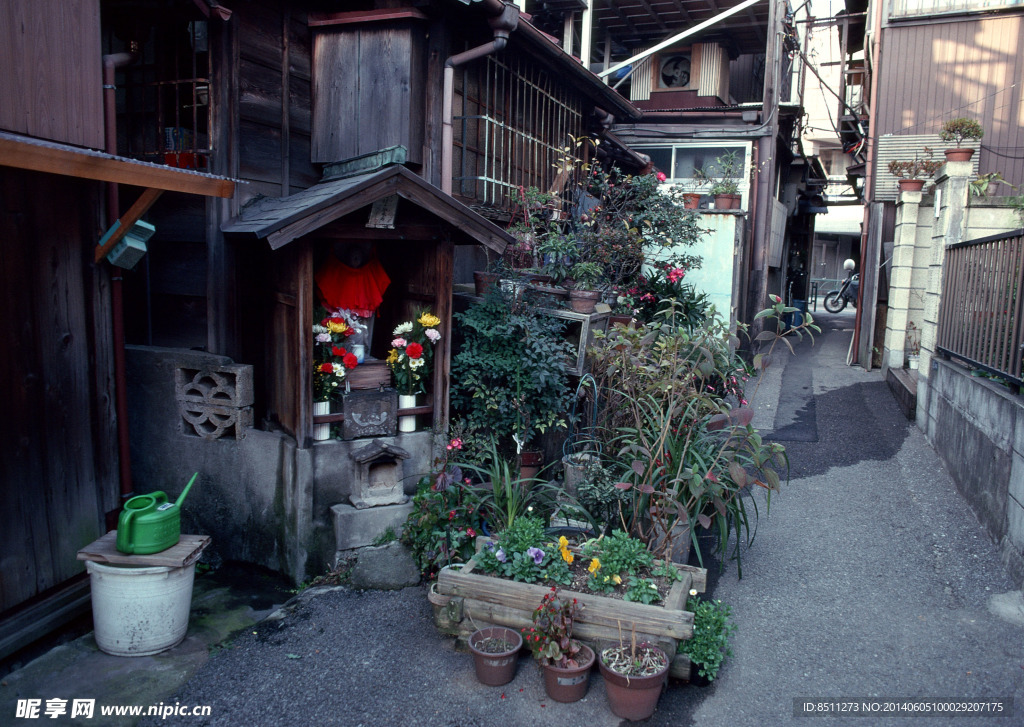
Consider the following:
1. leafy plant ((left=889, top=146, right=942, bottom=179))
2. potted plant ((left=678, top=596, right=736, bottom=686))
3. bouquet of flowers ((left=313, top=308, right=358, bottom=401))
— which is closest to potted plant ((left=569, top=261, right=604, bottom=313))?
bouquet of flowers ((left=313, top=308, right=358, bottom=401))

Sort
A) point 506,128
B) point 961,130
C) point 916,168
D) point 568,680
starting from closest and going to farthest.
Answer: point 568,680
point 506,128
point 961,130
point 916,168

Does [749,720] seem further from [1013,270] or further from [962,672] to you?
[1013,270]

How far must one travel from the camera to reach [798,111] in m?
15.2

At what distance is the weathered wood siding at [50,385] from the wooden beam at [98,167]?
2.40ft

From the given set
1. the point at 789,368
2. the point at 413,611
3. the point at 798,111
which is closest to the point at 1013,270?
the point at 413,611

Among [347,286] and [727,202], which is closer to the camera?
[347,286]

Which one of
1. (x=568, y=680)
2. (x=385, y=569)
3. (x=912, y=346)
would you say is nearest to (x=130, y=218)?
(x=385, y=569)

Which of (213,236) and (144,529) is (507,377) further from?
(144,529)

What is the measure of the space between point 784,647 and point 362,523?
3520 mm

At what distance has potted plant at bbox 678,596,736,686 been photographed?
14.3 feet

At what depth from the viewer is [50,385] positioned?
5309mm

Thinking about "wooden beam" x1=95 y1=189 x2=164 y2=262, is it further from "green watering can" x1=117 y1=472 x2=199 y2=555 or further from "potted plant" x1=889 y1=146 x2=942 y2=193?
"potted plant" x1=889 y1=146 x2=942 y2=193

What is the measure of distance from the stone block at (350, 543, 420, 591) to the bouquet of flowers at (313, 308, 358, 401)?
4.73 feet

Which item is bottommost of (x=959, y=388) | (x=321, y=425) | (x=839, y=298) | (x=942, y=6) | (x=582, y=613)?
(x=582, y=613)
